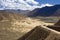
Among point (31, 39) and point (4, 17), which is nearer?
point (31, 39)

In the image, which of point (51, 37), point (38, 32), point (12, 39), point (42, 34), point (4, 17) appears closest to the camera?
point (51, 37)

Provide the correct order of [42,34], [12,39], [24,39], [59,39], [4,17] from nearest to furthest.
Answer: [59,39] → [42,34] → [24,39] → [12,39] → [4,17]

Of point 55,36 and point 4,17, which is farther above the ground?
point 55,36

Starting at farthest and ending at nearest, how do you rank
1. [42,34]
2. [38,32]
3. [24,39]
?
[24,39], [38,32], [42,34]

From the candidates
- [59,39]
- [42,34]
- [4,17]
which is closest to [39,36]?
[42,34]

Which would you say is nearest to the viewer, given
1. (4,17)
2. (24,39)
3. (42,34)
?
(42,34)

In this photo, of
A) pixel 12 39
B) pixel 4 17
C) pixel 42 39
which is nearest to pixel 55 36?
pixel 42 39

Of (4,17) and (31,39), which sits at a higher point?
(31,39)

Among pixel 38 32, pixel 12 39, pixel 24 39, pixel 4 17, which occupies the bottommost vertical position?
pixel 4 17

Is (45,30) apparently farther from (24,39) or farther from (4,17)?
(4,17)

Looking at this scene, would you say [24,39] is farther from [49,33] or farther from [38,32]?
[49,33]
